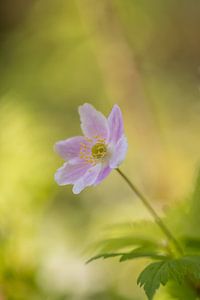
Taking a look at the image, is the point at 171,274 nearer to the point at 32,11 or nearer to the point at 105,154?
the point at 105,154

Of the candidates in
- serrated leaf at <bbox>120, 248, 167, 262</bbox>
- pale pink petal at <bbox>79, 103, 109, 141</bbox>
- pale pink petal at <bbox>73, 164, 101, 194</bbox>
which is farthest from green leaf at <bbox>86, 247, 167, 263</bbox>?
pale pink petal at <bbox>79, 103, 109, 141</bbox>

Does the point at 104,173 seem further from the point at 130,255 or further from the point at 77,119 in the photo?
the point at 77,119

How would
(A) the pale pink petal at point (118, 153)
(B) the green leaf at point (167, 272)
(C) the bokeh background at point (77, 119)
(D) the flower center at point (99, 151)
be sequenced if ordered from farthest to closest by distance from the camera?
(C) the bokeh background at point (77, 119) → (D) the flower center at point (99, 151) → (A) the pale pink petal at point (118, 153) → (B) the green leaf at point (167, 272)

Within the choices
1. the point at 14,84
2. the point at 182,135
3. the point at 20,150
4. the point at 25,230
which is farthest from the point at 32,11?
the point at 25,230

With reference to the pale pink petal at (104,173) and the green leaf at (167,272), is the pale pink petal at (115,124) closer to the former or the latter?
the pale pink petal at (104,173)

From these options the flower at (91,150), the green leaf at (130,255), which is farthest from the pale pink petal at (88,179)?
the green leaf at (130,255)

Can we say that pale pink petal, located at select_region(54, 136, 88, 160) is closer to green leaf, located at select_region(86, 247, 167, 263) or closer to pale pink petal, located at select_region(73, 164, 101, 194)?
pale pink petal, located at select_region(73, 164, 101, 194)

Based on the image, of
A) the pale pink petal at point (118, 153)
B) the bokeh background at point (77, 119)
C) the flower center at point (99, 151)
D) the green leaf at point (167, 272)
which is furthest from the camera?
the bokeh background at point (77, 119)

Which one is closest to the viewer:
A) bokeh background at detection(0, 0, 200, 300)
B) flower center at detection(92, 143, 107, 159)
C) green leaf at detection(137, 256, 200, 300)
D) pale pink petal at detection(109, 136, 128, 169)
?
green leaf at detection(137, 256, 200, 300)
